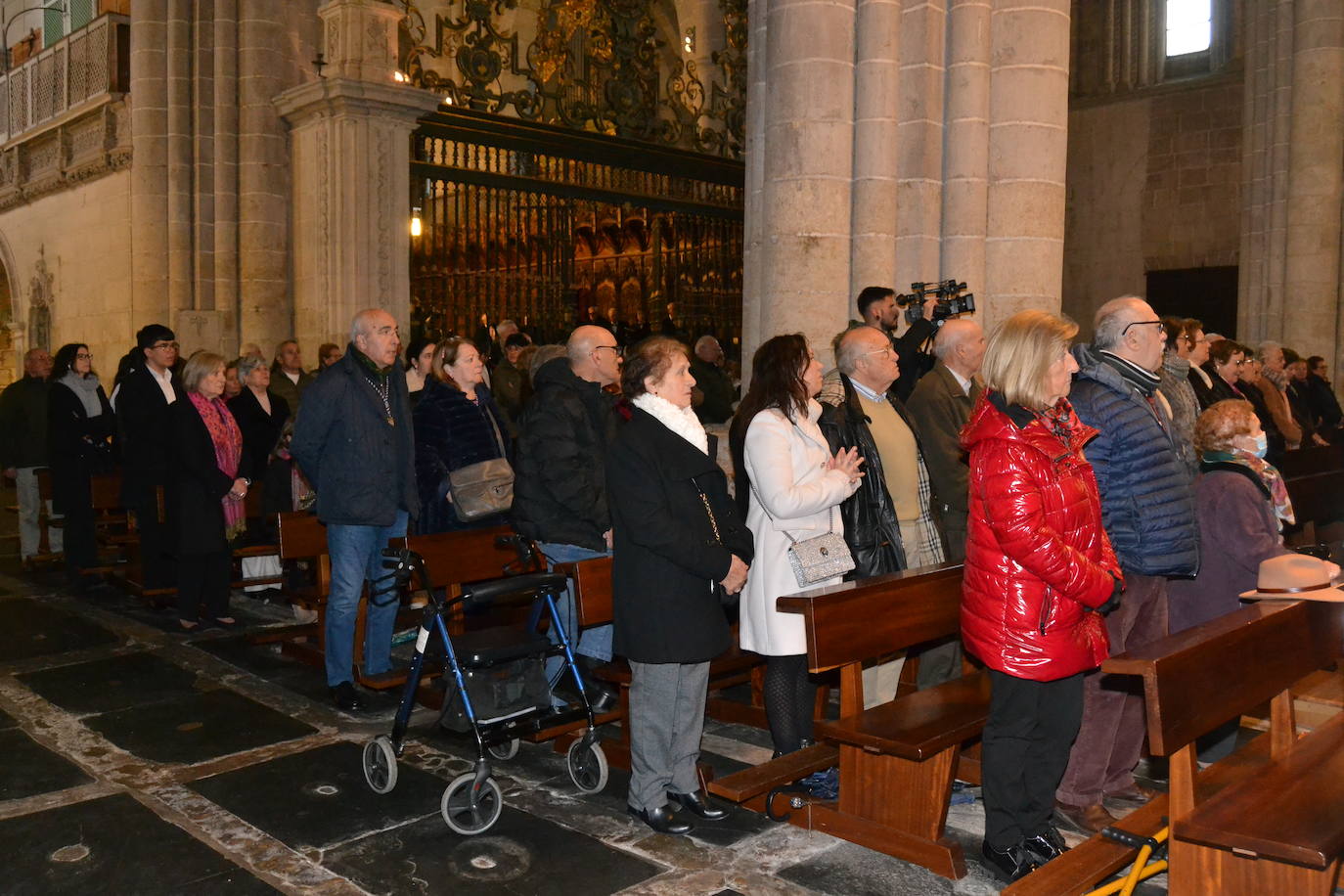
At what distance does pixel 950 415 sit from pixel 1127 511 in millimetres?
1191

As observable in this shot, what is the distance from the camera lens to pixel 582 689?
→ 4.52 meters

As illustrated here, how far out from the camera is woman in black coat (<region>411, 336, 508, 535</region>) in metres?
5.88

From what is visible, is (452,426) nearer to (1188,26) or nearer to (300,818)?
(300,818)

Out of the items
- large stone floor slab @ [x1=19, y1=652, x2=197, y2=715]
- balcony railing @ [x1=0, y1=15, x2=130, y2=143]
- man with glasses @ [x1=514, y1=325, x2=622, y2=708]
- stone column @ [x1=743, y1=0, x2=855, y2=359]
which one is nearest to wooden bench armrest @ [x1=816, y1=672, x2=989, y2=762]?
man with glasses @ [x1=514, y1=325, x2=622, y2=708]

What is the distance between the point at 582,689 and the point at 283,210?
27.7 feet

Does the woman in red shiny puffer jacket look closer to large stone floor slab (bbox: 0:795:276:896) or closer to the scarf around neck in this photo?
large stone floor slab (bbox: 0:795:276:896)

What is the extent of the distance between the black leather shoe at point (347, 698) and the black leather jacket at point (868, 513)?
234 centimetres

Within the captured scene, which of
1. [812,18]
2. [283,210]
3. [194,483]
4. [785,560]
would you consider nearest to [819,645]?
[785,560]

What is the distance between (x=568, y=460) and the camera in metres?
5.10

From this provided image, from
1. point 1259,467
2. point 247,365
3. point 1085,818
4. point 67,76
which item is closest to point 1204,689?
point 1085,818

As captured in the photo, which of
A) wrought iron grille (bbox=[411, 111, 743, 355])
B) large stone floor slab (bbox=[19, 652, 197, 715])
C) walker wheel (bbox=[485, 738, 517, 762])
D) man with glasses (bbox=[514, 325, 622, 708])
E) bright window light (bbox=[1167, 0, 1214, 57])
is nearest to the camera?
walker wheel (bbox=[485, 738, 517, 762])

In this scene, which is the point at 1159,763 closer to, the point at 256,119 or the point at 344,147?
the point at 344,147

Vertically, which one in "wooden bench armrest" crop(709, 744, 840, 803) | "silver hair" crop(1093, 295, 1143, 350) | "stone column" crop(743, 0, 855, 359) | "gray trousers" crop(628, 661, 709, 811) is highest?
"stone column" crop(743, 0, 855, 359)

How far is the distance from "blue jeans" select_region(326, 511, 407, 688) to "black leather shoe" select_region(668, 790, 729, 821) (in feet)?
6.31
